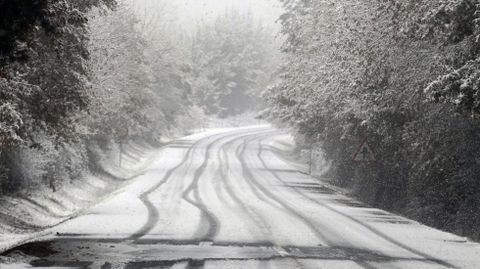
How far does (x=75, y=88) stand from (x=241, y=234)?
16.8ft

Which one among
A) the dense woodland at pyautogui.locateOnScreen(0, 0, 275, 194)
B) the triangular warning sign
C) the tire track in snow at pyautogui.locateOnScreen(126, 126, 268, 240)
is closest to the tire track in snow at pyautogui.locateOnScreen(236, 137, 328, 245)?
the triangular warning sign

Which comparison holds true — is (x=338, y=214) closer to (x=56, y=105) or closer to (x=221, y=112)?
(x=56, y=105)

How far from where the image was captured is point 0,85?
1264cm

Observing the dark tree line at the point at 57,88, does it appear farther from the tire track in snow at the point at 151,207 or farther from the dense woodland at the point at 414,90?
the dense woodland at the point at 414,90

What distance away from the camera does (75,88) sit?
48.3 ft

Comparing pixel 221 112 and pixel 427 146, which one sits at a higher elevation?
pixel 221 112

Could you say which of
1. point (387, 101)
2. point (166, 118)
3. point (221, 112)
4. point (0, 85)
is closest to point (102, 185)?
point (387, 101)

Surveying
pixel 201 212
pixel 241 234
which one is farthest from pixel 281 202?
pixel 241 234

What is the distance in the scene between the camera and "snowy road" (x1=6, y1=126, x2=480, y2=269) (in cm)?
1072

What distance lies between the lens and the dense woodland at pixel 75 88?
10.9 metres

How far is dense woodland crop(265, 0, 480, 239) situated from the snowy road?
2179 mm

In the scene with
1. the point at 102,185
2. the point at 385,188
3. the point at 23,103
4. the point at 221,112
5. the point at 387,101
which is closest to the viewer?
the point at 23,103

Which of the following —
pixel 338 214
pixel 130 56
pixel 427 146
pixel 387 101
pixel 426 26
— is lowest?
pixel 338 214

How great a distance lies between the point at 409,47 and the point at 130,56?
74.4 feet
